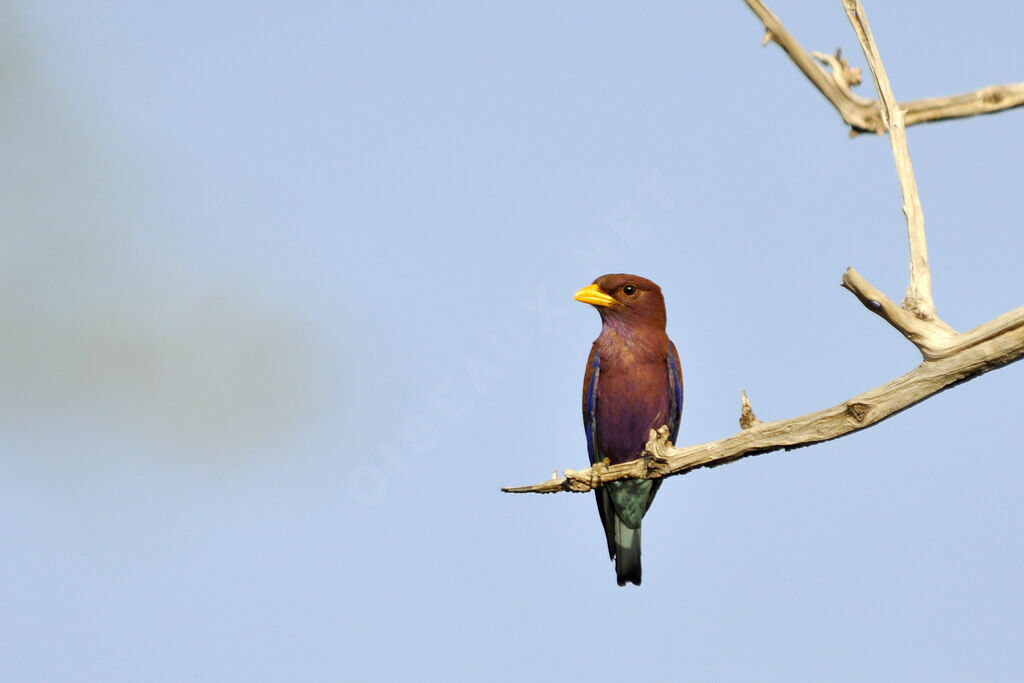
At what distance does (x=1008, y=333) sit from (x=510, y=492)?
3.46 meters

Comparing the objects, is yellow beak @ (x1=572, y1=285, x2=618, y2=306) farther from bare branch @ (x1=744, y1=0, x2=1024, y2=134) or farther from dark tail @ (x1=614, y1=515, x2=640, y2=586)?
bare branch @ (x1=744, y1=0, x2=1024, y2=134)

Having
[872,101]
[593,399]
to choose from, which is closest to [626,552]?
[593,399]

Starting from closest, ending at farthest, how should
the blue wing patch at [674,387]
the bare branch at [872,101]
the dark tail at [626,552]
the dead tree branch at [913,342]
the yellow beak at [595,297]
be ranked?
the dead tree branch at [913,342]
the bare branch at [872,101]
the yellow beak at [595,297]
the blue wing patch at [674,387]
the dark tail at [626,552]

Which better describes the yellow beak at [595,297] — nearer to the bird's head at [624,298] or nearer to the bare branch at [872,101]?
the bird's head at [624,298]

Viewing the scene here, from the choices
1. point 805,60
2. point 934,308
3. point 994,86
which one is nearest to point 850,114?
point 805,60

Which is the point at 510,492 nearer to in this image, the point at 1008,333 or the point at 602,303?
the point at 602,303

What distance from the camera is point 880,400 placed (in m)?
6.28

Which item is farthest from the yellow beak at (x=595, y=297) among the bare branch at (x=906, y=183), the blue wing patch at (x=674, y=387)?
the bare branch at (x=906, y=183)

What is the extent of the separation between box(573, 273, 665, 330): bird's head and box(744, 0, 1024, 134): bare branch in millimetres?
2087

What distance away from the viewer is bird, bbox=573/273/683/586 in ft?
29.6

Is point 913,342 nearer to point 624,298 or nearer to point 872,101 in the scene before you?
point 872,101

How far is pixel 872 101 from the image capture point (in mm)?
7988

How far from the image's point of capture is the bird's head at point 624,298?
8984mm

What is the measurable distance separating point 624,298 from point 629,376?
2.19ft
